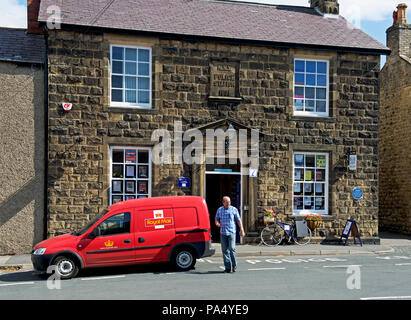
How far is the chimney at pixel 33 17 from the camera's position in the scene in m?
17.0

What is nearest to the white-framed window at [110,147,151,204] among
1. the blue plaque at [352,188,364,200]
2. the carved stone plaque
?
the carved stone plaque

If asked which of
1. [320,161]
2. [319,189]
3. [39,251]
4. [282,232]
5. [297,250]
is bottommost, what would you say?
[297,250]

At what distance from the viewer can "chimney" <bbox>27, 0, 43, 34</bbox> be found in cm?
1695

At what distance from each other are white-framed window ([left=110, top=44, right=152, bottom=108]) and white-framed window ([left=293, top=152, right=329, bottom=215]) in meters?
5.63

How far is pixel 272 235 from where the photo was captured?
642 inches

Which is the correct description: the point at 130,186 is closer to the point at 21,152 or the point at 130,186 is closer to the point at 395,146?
the point at 21,152

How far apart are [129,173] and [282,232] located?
17.8ft

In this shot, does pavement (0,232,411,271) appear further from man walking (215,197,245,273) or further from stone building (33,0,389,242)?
man walking (215,197,245,273)

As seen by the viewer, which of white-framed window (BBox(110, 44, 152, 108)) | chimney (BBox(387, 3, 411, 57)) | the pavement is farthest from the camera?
chimney (BBox(387, 3, 411, 57))

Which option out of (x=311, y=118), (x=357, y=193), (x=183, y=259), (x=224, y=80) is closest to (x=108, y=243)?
(x=183, y=259)

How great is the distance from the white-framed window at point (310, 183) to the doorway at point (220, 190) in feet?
6.70

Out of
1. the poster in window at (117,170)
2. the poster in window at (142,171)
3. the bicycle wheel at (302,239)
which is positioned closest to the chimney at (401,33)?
the bicycle wheel at (302,239)

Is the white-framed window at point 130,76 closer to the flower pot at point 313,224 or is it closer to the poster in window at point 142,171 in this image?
the poster in window at point 142,171
